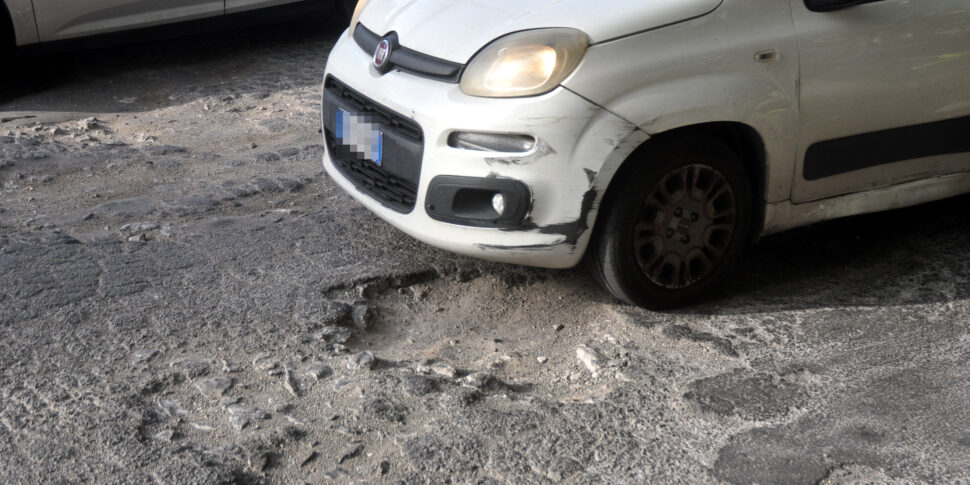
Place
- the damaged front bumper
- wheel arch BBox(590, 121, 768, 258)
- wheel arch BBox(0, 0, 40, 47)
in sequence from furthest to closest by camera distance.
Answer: wheel arch BBox(0, 0, 40, 47) → wheel arch BBox(590, 121, 768, 258) → the damaged front bumper

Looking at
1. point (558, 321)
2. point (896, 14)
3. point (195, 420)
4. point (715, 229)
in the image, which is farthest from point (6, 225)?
point (896, 14)

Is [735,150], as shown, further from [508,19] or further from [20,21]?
[20,21]

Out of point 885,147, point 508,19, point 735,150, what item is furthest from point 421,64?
point 885,147

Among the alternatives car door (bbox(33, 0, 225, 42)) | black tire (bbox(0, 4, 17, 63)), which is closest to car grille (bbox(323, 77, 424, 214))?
car door (bbox(33, 0, 225, 42))

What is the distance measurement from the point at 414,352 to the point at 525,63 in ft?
3.45

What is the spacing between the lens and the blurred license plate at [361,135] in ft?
11.4

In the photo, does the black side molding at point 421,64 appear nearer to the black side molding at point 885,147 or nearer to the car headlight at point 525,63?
the car headlight at point 525,63

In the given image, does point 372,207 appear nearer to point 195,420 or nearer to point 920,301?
point 195,420

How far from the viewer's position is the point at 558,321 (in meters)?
3.47

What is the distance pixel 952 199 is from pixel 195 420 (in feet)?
12.1

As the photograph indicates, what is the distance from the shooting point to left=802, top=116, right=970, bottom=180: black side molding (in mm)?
3490

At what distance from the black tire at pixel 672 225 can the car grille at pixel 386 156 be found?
2.25 feet

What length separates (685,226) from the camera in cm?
342

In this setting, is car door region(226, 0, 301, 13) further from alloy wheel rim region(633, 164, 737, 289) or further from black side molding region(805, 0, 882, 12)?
black side molding region(805, 0, 882, 12)
